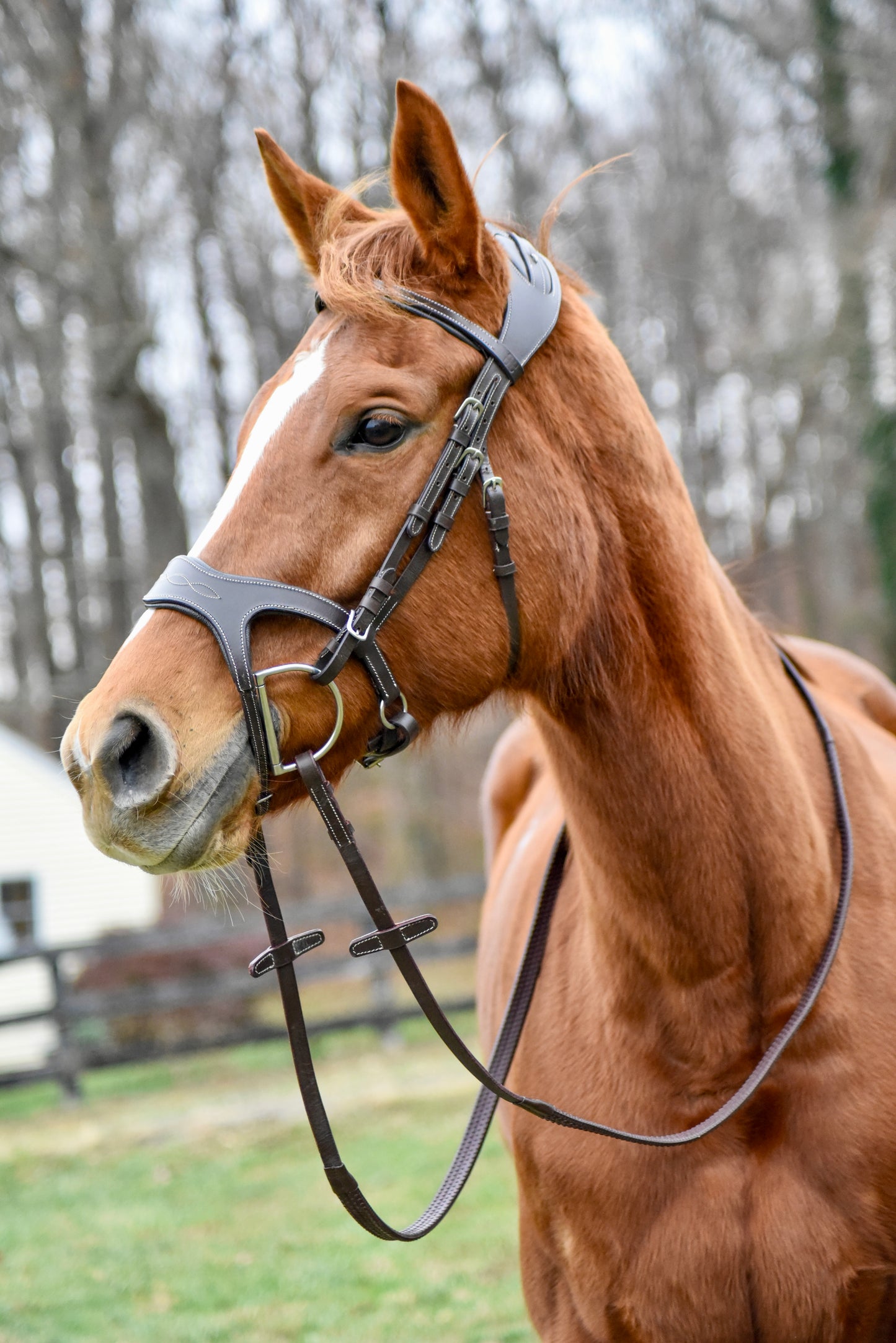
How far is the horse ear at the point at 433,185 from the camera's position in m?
1.96

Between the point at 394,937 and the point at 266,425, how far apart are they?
0.98m

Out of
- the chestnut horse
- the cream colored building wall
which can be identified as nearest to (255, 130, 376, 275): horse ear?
the chestnut horse

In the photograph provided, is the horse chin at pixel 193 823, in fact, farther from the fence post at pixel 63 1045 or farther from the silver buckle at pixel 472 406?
the fence post at pixel 63 1045

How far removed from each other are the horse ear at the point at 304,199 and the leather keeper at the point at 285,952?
4.41 ft

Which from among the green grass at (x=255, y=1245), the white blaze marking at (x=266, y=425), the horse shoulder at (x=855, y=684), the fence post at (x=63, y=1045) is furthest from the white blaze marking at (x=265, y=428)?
the fence post at (x=63, y=1045)

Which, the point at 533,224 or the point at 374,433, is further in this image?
the point at 533,224

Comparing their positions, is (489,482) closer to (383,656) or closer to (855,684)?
(383,656)

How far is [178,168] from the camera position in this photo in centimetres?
1427

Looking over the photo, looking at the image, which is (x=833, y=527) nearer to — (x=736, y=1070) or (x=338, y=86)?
(x=338, y=86)

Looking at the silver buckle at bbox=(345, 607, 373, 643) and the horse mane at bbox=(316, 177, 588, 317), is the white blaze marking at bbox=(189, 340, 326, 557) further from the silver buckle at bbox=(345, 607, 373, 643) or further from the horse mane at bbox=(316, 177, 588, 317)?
the silver buckle at bbox=(345, 607, 373, 643)

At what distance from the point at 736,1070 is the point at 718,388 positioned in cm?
2086

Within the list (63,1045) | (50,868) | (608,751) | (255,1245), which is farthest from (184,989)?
(608,751)

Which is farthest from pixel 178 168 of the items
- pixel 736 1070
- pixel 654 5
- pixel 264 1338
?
pixel 736 1070

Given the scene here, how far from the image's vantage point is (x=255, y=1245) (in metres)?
6.07
